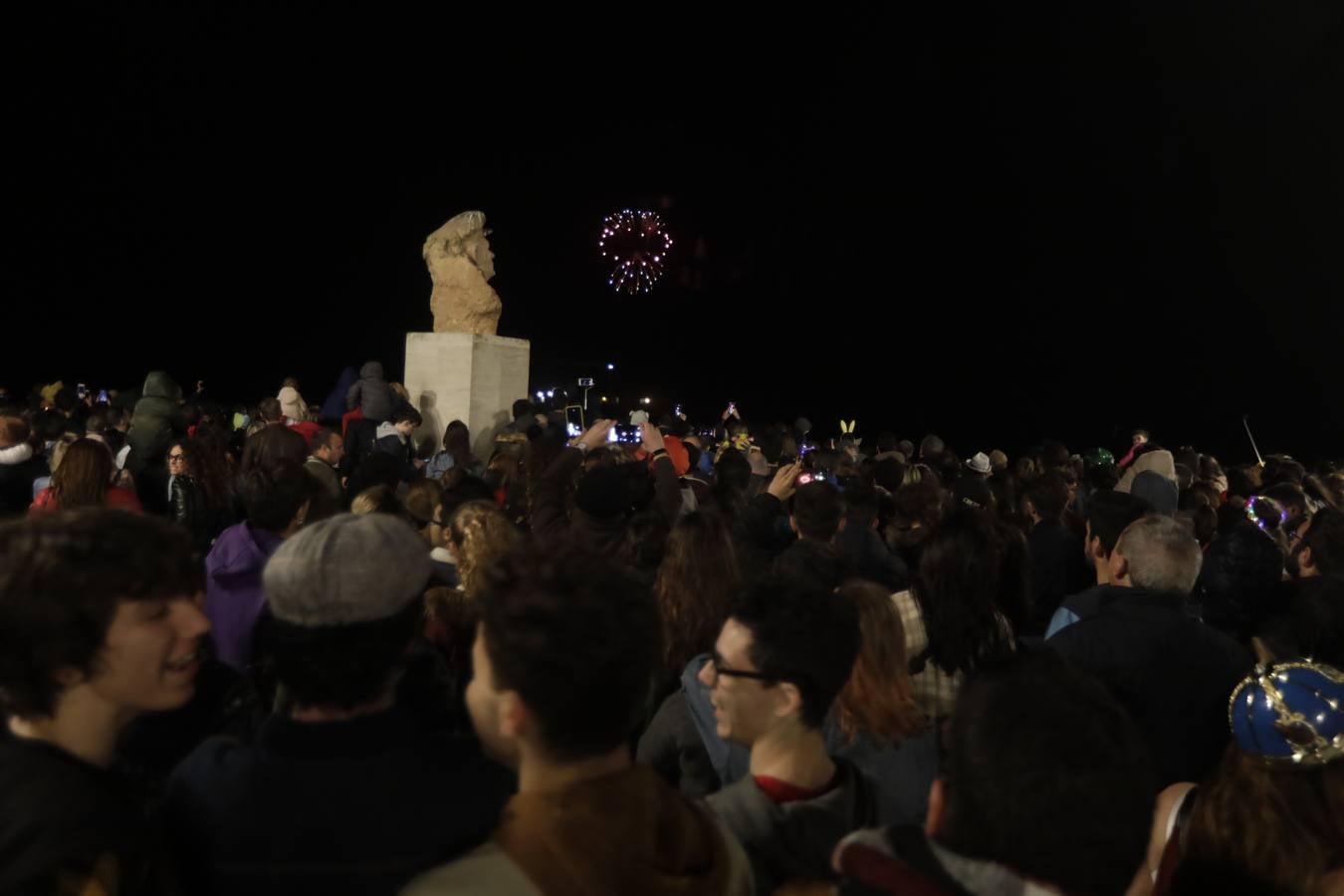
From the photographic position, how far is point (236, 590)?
396cm

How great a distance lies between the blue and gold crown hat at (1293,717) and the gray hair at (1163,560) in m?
1.30

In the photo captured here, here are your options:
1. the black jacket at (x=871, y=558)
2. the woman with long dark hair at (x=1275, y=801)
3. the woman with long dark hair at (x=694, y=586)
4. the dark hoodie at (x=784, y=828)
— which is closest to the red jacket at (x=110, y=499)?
the woman with long dark hair at (x=694, y=586)

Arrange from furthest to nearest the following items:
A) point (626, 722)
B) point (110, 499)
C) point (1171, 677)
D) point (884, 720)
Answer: point (110, 499), point (1171, 677), point (884, 720), point (626, 722)

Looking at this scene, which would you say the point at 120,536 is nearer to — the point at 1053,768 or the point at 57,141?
the point at 1053,768

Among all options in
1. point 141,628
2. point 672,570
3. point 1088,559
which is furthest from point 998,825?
point 1088,559

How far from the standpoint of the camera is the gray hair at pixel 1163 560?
3.66m

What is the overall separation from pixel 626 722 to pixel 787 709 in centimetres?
69

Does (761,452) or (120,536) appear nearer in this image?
(120,536)

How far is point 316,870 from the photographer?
68.2 inches

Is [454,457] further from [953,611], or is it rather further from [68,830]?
[68,830]

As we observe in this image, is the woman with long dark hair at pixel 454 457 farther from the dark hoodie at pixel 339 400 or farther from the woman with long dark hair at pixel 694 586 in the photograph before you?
the woman with long dark hair at pixel 694 586

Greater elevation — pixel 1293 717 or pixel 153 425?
pixel 1293 717

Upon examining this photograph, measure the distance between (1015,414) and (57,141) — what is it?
21.4 meters

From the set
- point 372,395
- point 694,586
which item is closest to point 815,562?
point 694,586
